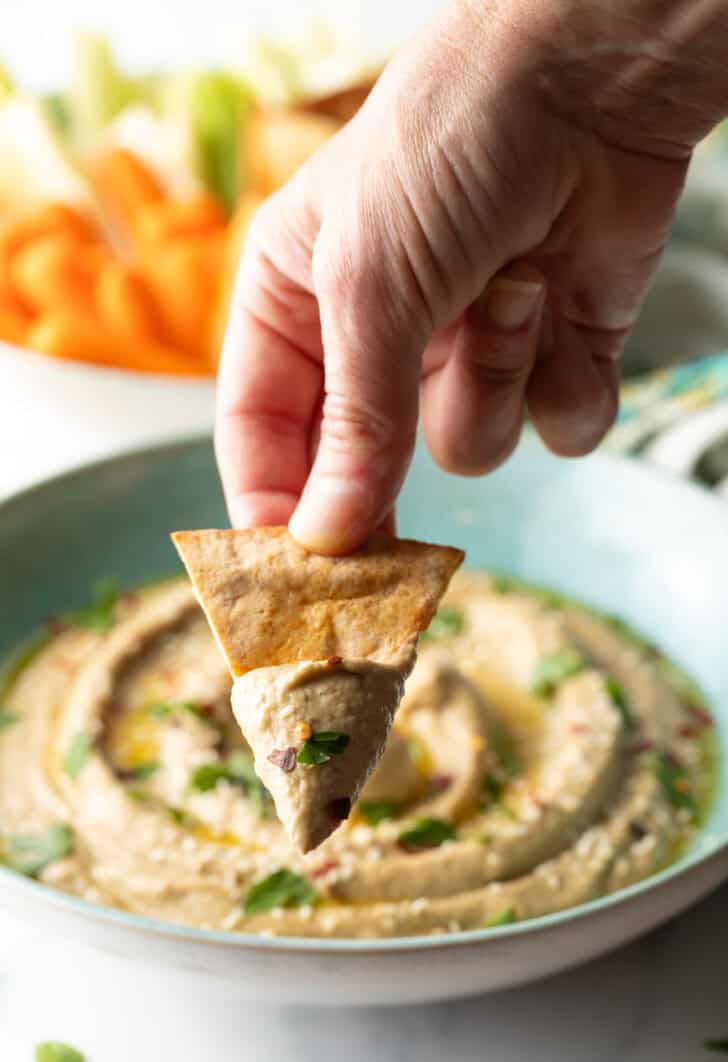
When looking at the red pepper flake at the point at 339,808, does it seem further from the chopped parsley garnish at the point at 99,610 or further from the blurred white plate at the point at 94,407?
the blurred white plate at the point at 94,407

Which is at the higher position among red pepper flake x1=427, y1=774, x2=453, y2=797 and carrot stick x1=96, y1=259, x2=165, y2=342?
carrot stick x1=96, y1=259, x2=165, y2=342

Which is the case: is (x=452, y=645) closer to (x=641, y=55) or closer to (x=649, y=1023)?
(x=649, y=1023)

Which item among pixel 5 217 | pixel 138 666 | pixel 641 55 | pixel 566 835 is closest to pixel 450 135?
pixel 641 55

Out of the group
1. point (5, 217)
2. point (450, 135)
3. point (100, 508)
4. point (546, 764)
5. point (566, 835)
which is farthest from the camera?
point (5, 217)

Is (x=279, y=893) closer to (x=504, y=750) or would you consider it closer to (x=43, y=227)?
(x=504, y=750)

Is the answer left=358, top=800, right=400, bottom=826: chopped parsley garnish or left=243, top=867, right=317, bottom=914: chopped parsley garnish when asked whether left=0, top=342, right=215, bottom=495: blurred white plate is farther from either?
left=243, top=867, right=317, bottom=914: chopped parsley garnish

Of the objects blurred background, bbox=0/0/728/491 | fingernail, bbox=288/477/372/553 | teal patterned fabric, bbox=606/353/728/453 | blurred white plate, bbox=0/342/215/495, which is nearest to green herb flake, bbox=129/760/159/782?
fingernail, bbox=288/477/372/553
